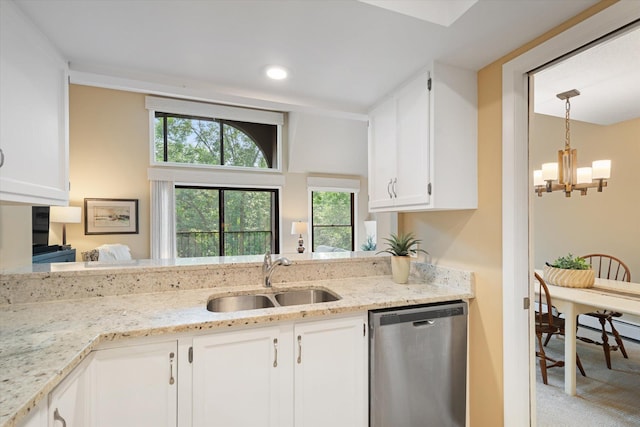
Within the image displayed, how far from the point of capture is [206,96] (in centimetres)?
200

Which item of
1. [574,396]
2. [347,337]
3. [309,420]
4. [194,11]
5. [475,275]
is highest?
[194,11]

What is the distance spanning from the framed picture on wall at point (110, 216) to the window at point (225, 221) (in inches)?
28.6

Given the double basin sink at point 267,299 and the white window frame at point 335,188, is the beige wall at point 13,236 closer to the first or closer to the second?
the double basin sink at point 267,299

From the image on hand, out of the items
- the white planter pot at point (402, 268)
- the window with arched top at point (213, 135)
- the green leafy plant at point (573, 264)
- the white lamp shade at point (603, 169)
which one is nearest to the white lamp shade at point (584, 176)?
the white lamp shade at point (603, 169)

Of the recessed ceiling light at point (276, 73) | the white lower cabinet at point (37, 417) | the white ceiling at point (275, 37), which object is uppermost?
the white ceiling at point (275, 37)

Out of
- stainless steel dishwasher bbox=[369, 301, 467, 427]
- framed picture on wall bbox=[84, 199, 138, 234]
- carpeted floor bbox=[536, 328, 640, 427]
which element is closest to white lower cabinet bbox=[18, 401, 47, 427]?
stainless steel dishwasher bbox=[369, 301, 467, 427]

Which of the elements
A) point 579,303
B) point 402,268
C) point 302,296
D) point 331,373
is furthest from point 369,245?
point 331,373

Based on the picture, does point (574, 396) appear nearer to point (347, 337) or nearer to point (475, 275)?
point (475, 275)

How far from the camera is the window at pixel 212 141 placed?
5.61 metres

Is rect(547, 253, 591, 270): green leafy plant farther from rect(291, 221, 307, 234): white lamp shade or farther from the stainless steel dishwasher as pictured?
rect(291, 221, 307, 234): white lamp shade

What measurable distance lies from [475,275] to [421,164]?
0.72 metres

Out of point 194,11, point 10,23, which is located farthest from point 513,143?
point 10,23

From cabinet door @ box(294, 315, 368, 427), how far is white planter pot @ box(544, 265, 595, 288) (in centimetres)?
231

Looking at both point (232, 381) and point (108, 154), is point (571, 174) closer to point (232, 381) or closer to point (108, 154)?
point (232, 381)
